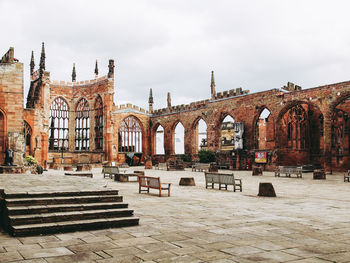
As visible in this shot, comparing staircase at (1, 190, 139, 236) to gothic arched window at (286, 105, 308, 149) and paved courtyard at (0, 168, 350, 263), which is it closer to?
paved courtyard at (0, 168, 350, 263)

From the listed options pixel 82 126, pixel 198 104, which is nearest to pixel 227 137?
pixel 198 104

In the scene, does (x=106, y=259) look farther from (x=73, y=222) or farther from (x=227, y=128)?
(x=227, y=128)

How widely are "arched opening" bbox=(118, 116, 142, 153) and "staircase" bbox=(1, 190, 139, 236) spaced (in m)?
32.4

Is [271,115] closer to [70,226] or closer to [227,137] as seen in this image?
[227,137]

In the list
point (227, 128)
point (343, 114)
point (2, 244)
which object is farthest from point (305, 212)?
point (227, 128)

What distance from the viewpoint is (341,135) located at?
26.1 m

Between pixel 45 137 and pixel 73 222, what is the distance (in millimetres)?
27331

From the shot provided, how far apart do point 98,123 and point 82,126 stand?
2614 millimetres

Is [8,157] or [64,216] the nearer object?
[64,216]

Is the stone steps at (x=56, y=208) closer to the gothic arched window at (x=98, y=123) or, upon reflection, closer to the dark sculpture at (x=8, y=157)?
the dark sculpture at (x=8, y=157)

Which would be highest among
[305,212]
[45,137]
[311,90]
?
[311,90]

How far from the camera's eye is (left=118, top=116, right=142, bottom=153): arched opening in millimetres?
39150

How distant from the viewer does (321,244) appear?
4.75 m

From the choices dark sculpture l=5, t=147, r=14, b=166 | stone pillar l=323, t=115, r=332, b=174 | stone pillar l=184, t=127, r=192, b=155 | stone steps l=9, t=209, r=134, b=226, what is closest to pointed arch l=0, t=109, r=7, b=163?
dark sculpture l=5, t=147, r=14, b=166
